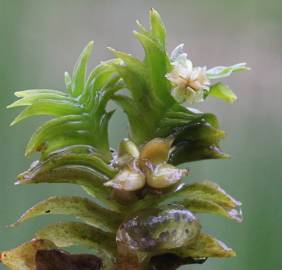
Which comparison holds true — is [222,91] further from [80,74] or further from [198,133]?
[80,74]

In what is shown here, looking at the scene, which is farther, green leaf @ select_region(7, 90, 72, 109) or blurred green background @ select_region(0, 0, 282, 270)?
blurred green background @ select_region(0, 0, 282, 270)

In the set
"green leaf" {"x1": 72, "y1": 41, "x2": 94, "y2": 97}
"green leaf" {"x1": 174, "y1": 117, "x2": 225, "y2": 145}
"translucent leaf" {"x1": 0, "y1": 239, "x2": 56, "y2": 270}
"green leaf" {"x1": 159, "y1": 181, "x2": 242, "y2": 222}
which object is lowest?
"translucent leaf" {"x1": 0, "y1": 239, "x2": 56, "y2": 270}

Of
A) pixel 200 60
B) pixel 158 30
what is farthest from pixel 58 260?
pixel 200 60

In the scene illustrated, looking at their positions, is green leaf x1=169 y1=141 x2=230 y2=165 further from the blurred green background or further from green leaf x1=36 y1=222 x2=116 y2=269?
the blurred green background

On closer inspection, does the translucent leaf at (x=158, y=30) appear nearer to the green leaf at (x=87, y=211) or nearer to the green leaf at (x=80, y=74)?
the green leaf at (x=80, y=74)

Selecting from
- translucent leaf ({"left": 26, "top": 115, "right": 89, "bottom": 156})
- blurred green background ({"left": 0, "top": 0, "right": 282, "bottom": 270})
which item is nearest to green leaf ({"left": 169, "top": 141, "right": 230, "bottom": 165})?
translucent leaf ({"left": 26, "top": 115, "right": 89, "bottom": 156})
